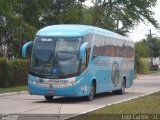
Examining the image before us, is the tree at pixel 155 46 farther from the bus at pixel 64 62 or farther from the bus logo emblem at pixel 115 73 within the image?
the bus at pixel 64 62

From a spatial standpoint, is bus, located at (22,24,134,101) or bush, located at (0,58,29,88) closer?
bus, located at (22,24,134,101)

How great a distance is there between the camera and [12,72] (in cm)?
3553

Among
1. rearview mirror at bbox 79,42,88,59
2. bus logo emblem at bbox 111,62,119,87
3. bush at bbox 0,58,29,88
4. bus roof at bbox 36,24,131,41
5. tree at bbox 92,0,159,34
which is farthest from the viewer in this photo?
tree at bbox 92,0,159,34

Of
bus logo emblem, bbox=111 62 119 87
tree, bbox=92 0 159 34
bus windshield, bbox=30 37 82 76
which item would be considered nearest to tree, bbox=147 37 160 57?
tree, bbox=92 0 159 34

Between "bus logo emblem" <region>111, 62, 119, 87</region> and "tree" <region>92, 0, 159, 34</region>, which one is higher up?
"tree" <region>92, 0, 159, 34</region>

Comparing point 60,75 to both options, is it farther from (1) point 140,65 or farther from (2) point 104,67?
(1) point 140,65

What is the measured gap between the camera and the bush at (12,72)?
114 ft

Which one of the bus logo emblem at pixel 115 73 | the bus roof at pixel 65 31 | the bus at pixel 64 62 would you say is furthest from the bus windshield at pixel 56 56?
the bus logo emblem at pixel 115 73

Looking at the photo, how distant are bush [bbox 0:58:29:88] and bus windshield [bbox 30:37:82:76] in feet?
41.0

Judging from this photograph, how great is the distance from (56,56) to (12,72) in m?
14.1

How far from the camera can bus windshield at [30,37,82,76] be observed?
21.8 meters

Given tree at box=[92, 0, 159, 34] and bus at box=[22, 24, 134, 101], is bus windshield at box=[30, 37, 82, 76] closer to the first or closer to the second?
bus at box=[22, 24, 134, 101]

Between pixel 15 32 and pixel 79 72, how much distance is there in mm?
23772

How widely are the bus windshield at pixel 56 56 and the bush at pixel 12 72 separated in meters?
12.5
